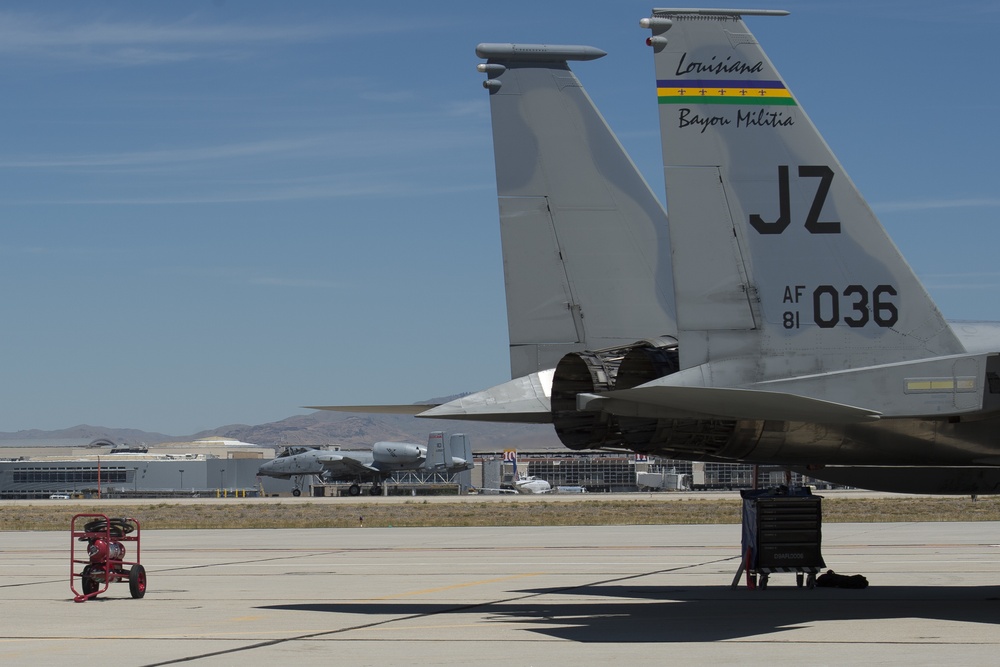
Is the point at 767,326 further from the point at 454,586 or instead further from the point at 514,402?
the point at 454,586

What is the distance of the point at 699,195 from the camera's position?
12961mm

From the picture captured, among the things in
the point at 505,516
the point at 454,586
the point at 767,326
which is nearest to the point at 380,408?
the point at 454,586

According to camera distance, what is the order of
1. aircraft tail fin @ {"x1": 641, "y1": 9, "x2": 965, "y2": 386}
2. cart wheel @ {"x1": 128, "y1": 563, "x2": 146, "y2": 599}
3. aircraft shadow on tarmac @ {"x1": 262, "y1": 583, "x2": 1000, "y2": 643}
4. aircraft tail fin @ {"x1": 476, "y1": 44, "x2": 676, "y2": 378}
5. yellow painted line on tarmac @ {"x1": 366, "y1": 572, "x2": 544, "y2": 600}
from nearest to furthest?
1. aircraft tail fin @ {"x1": 641, "y1": 9, "x2": 965, "y2": 386}
2. aircraft shadow on tarmac @ {"x1": 262, "y1": 583, "x2": 1000, "y2": 643}
3. aircraft tail fin @ {"x1": 476, "y1": 44, "x2": 676, "y2": 378}
4. cart wheel @ {"x1": 128, "y1": 563, "x2": 146, "y2": 599}
5. yellow painted line on tarmac @ {"x1": 366, "y1": 572, "x2": 544, "y2": 600}

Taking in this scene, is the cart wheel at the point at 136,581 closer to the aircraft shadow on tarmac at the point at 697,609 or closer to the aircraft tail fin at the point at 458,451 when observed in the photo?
the aircraft shadow on tarmac at the point at 697,609

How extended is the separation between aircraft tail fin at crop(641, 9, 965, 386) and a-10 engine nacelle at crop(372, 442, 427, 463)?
79805 mm

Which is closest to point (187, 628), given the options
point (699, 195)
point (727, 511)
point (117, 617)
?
point (117, 617)

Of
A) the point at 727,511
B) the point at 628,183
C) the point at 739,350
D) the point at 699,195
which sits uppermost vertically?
the point at 628,183

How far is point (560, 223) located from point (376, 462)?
78212 mm

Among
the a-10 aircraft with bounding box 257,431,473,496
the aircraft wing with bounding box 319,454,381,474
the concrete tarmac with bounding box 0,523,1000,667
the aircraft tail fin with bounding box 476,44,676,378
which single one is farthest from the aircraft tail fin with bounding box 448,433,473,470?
the aircraft tail fin with bounding box 476,44,676,378

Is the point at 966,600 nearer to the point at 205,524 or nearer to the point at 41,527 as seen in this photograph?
the point at 205,524

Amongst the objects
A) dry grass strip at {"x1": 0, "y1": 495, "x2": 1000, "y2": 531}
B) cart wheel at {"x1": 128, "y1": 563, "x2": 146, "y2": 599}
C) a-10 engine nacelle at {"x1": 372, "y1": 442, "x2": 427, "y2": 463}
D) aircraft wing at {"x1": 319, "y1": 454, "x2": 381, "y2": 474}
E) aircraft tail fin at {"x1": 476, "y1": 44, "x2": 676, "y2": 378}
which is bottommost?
dry grass strip at {"x1": 0, "y1": 495, "x2": 1000, "y2": 531}

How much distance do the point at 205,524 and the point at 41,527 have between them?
6.27 meters

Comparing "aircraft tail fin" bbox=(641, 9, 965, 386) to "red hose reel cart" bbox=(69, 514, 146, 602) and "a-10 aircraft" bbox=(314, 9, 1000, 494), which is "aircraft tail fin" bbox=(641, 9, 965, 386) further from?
"red hose reel cart" bbox=(69, 514, 146, 602)

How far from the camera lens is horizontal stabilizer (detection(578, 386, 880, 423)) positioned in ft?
38.1
